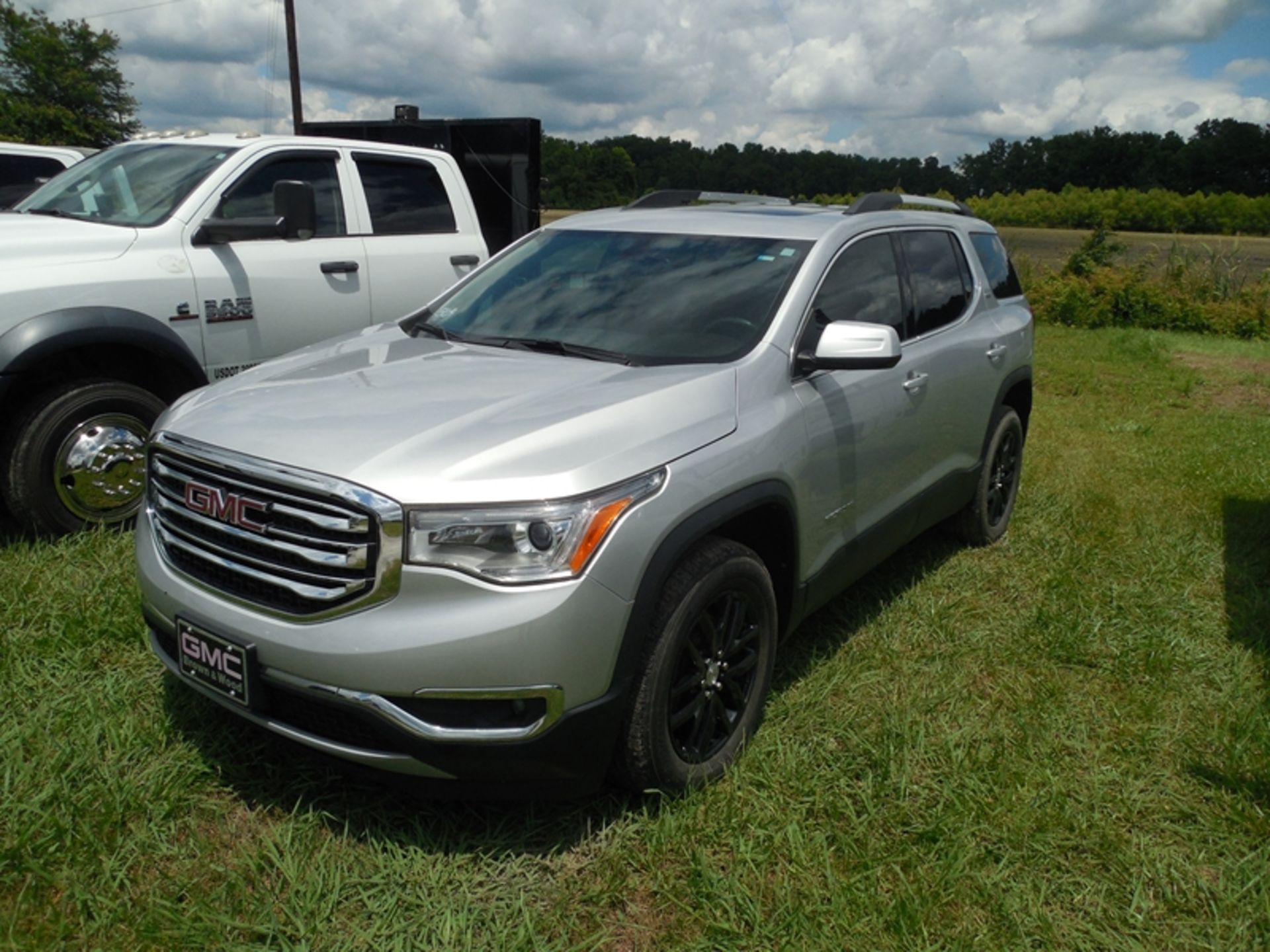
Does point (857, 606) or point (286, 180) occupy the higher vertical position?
point (286, 180)

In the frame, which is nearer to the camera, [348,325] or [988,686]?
[988,686]

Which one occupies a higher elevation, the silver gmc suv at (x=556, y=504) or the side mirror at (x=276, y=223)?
the side mirror at (x=276, y=223)

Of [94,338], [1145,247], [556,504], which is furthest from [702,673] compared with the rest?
[1145,247]

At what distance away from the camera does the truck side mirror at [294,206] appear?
16.5 ft

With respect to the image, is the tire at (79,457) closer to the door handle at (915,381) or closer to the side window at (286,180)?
the side window at (286,180)

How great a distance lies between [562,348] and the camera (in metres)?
3.43

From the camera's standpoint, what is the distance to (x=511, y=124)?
9.05 metres

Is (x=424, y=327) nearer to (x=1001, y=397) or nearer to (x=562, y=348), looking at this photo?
(x=562, y=348)

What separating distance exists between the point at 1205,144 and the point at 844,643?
75.9m

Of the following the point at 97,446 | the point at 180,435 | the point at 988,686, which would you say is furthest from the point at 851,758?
the point at 97,446

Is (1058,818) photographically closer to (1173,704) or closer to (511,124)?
(1173,704)

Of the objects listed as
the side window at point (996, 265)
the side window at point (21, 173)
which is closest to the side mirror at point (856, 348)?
the side window at point (996, 265)

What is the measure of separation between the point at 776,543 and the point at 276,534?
1558 mm

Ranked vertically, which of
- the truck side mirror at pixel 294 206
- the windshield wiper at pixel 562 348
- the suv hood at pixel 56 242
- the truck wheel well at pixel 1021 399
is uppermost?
the truck side mirror at pixel 294 206
